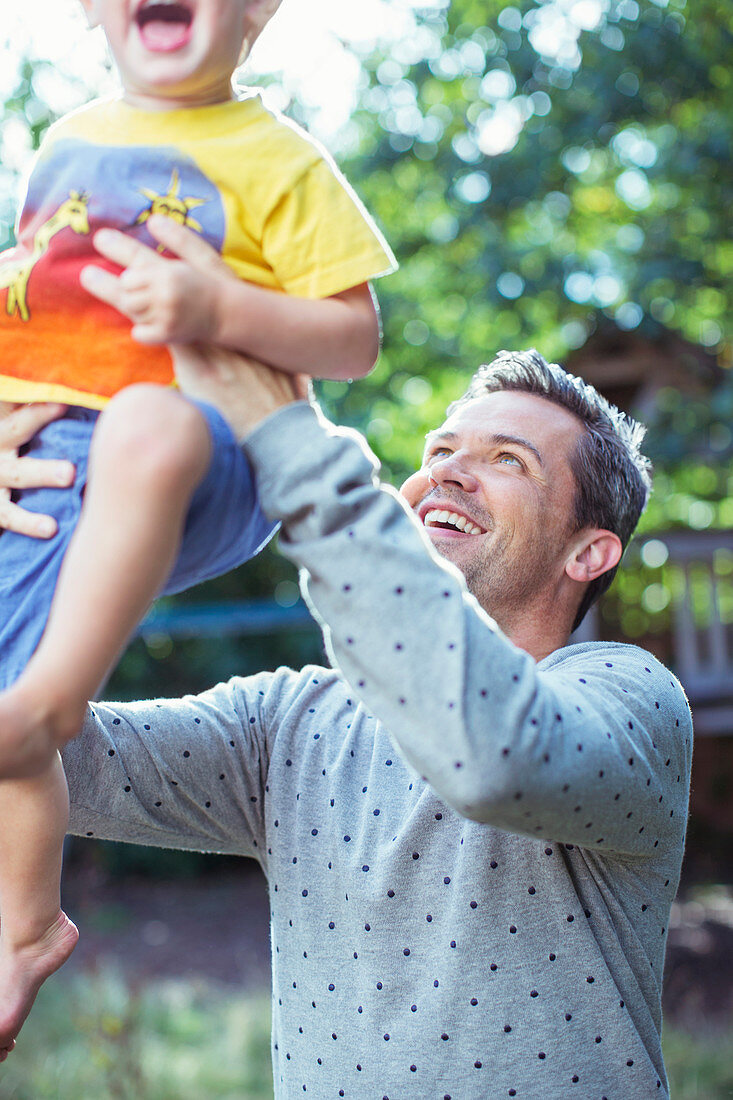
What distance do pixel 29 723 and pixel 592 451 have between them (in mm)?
1190

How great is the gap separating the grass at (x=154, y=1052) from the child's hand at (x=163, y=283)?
3328mm

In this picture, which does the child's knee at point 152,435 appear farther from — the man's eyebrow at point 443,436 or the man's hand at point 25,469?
the man's eyebrow at point 443,436

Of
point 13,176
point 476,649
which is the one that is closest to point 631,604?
point 13,176

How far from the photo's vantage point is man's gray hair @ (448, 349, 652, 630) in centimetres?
187

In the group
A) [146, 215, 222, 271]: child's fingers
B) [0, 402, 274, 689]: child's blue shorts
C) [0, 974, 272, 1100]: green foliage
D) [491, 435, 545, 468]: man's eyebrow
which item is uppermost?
[146, 215, 222, 271]: child's fingers

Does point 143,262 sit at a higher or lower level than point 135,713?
higher

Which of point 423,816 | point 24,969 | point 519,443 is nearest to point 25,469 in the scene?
point 24,969

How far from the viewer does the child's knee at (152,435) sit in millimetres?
926

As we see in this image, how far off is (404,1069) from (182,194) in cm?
110

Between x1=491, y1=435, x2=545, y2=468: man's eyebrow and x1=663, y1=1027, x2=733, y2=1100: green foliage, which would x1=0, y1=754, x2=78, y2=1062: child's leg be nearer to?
x1=491, y1=435, x2=545, y2=468: man's eyebrow

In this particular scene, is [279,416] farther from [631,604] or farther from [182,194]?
[631,604]

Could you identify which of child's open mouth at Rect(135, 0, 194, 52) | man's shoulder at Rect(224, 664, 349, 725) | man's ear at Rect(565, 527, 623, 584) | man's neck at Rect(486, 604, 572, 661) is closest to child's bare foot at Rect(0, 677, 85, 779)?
child's open mouth at Rect(135, 0, 194, 52)

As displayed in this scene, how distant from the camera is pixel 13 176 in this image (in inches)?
226

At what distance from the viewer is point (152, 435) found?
0.93 m
